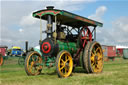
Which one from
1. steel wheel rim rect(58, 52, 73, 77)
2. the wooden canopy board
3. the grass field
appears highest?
the wooden canopy board

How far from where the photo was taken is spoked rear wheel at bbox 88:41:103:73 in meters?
9.88

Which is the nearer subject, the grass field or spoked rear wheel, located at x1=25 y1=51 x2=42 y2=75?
the grass field

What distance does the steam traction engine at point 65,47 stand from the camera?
8.51 m

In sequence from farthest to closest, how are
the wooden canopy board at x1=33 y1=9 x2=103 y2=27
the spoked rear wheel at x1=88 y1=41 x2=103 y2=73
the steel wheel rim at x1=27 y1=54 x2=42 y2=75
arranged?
the spoked rear wheel at x1=88 y1=41 x2=103 y2=73
the steel wheel rim at x1=27 y1=54 x2=42 y2=75
the wooden canopy board at x1=33 y1=9 x2=103 y2=27

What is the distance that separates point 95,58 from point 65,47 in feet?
6.97

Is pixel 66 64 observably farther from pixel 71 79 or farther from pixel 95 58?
pixel 95 58

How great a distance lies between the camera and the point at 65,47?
30.3 ft

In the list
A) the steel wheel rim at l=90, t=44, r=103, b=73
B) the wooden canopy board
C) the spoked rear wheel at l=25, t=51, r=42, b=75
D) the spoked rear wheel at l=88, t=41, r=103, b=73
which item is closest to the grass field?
Answer: the spoked rear wheel at l=25, t=51, r=42, b=75

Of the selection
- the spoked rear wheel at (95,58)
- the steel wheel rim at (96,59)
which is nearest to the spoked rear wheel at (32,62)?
the spoked rear wheel at (95,58)

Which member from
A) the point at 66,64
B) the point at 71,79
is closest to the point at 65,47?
the point at 66,64

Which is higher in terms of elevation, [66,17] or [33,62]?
[66,17]

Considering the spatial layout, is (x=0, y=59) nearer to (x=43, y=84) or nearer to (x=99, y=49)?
(x=99, y=49)

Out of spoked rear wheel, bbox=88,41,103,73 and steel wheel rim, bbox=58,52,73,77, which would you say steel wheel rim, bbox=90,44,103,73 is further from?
steel wheel rim, bbox=58,52,73,77

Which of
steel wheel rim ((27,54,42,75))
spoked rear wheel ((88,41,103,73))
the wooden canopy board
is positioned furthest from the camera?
spoked rear wheel ((88,41,103,73))
